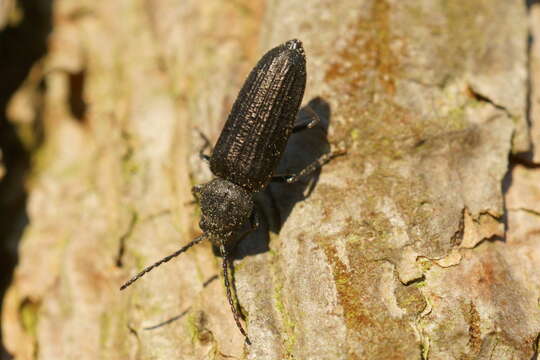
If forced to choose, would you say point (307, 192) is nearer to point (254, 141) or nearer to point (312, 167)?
point (312, 167)

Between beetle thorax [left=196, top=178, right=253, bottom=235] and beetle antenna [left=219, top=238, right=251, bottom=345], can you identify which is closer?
beetle antenna [left=219, top=238, right=251, bottom=345]

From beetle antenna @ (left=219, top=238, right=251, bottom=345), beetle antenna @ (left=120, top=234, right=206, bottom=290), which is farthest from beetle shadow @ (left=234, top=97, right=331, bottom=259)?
beetle antenna @ (left=120, top=234, right=206, bottom=290)

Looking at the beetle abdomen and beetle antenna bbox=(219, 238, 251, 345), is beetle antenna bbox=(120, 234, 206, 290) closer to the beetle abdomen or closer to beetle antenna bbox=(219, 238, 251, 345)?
beetle antenna bbox=(219, 238, 251, 345)

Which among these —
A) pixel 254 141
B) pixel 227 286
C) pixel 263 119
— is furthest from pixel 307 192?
pixel 227 286


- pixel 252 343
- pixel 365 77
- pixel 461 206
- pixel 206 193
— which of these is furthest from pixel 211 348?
pixel 365 77

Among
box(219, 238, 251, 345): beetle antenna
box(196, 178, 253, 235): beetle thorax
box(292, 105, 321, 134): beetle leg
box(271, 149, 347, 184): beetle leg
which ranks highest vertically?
box(292, 105, 321, 134): beetle leg

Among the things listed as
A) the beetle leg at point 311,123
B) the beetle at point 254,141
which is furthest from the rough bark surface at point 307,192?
the beetle at point 254,141
